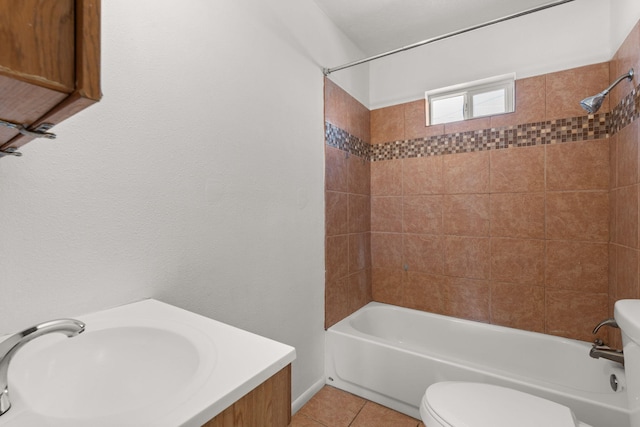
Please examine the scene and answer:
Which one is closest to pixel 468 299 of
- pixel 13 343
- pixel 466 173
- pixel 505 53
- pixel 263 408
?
pixel 466 173

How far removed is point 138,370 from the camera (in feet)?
2.50

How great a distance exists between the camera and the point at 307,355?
184cm

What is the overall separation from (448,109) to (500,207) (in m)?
0.85

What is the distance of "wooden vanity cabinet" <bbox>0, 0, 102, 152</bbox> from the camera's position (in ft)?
1.00

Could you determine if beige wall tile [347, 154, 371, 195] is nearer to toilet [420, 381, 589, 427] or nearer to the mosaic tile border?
the mosaic tile border

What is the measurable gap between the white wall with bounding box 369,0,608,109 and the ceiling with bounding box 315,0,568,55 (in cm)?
9

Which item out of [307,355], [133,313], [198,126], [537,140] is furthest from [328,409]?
[537,140]

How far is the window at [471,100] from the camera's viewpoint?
206 cm

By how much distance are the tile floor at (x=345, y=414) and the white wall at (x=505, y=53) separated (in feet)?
7.37

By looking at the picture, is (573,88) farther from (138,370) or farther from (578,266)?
(138,370)

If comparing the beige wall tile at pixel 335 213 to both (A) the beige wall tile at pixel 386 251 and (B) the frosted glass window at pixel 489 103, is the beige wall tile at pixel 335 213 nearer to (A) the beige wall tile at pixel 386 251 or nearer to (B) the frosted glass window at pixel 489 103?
(A) the beige wall tile at pixel 386 251

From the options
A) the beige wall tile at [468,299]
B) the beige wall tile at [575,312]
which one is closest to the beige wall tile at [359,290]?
the beige wall tile at [468,299]

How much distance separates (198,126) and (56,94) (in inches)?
35.0

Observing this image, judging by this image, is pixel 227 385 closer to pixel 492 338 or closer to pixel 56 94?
pixel 56 94
